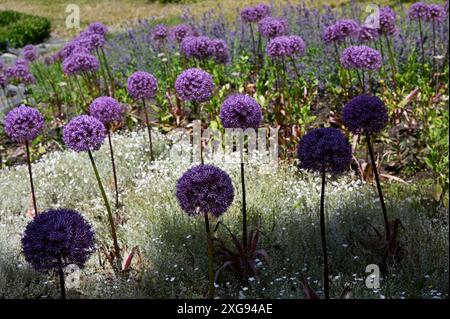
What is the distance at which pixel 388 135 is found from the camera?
4840 millimetres

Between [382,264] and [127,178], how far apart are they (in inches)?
99.7

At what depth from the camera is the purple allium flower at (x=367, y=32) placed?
16.4ft

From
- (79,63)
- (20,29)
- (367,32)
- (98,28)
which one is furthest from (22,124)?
(20,29)

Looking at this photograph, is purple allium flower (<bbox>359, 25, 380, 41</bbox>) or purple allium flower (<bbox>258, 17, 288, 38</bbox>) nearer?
purple allium flower (<bbox>359, 25, 380, 41</bbox>)

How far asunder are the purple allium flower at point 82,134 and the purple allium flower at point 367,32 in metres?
2.82

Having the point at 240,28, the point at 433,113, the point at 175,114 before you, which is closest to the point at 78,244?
the point at 433,113

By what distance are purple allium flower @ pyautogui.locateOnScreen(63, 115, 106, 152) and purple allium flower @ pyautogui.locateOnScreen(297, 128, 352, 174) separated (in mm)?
1227

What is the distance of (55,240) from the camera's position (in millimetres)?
2568

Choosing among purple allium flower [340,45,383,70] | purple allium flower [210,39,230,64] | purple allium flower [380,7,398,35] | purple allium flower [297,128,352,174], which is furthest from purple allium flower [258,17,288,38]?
purple allium flower [297,128,352,174]

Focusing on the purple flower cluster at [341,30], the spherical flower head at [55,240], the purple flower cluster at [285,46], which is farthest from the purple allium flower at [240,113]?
the purple flower cluster at [341,30]

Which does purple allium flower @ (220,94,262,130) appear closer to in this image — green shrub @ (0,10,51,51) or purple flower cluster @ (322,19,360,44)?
purple flower cluster @ (322,19,360,44)

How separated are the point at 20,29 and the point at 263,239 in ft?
21.2

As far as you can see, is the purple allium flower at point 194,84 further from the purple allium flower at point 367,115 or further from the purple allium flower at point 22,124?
the purple allium flower at point 367,115

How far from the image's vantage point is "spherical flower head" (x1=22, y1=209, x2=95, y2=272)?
257 cm
